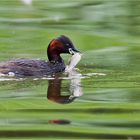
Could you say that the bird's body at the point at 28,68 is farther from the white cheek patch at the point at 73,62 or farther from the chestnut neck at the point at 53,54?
the chestnut neck at the point at 53,54

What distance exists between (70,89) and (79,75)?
1.39 meters

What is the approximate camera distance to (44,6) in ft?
66.4

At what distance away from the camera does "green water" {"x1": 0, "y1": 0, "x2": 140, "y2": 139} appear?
327 inches

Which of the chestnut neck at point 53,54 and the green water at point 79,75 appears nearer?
the green water at point 79,75

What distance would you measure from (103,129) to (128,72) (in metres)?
4.04

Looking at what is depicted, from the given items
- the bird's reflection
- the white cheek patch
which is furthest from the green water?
the white cheek patch

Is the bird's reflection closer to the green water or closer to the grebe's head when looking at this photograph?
the green water

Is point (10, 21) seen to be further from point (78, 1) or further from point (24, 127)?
point (24, 127)

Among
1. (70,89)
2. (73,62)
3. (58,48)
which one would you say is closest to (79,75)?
(73,62)

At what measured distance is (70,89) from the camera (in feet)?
35.2

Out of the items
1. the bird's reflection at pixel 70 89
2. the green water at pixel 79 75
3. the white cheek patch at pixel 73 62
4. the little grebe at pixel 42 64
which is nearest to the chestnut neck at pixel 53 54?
the little grebe at pixel 42 64

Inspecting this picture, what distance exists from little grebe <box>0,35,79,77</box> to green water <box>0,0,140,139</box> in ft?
1.05

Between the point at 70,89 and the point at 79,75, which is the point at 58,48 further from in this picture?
the point at 70,89

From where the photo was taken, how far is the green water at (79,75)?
→ 831 cm
